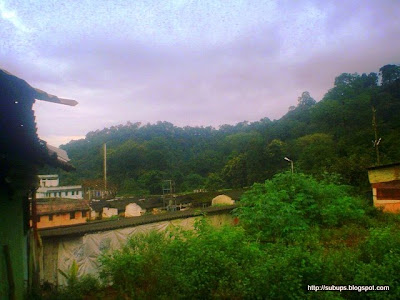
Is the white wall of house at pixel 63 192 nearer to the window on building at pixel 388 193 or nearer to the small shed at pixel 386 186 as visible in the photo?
the small shed at pixel 386 186

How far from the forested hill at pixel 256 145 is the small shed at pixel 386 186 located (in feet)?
22.3

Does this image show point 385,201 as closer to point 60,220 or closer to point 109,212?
point 60,220

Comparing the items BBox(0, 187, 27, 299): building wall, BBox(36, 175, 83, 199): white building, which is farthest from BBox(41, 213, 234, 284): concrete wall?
BBox(36, 175, 83, 199): white building

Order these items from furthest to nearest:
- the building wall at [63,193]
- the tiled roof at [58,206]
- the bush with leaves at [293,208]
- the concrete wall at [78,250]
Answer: the building wall at [63,193]
the tiled roof at [58,206]
the bush with leaves at [293,208]
the concrete wall at [78,250]

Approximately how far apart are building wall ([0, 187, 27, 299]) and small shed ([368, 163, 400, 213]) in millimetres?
15943

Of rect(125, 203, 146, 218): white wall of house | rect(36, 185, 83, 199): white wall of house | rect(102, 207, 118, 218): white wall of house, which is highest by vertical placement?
rect(36, 185, 83, 199): white wall of house

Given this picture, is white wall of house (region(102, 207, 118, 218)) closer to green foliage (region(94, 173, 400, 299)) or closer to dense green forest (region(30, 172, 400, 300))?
dense green forest (region(30, 172, 400, 300))

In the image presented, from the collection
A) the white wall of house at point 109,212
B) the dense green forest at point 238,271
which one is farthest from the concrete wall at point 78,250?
the white wall of house at point 109,212

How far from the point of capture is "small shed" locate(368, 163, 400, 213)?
1628 centimetres

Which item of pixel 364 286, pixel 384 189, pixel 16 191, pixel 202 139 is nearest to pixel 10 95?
pixel 16 191

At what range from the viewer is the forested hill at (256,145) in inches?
1254

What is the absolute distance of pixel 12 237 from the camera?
15.5 ft

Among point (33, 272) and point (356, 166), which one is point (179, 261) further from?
point (356, 166)

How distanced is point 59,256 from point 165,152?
47.2 metres
